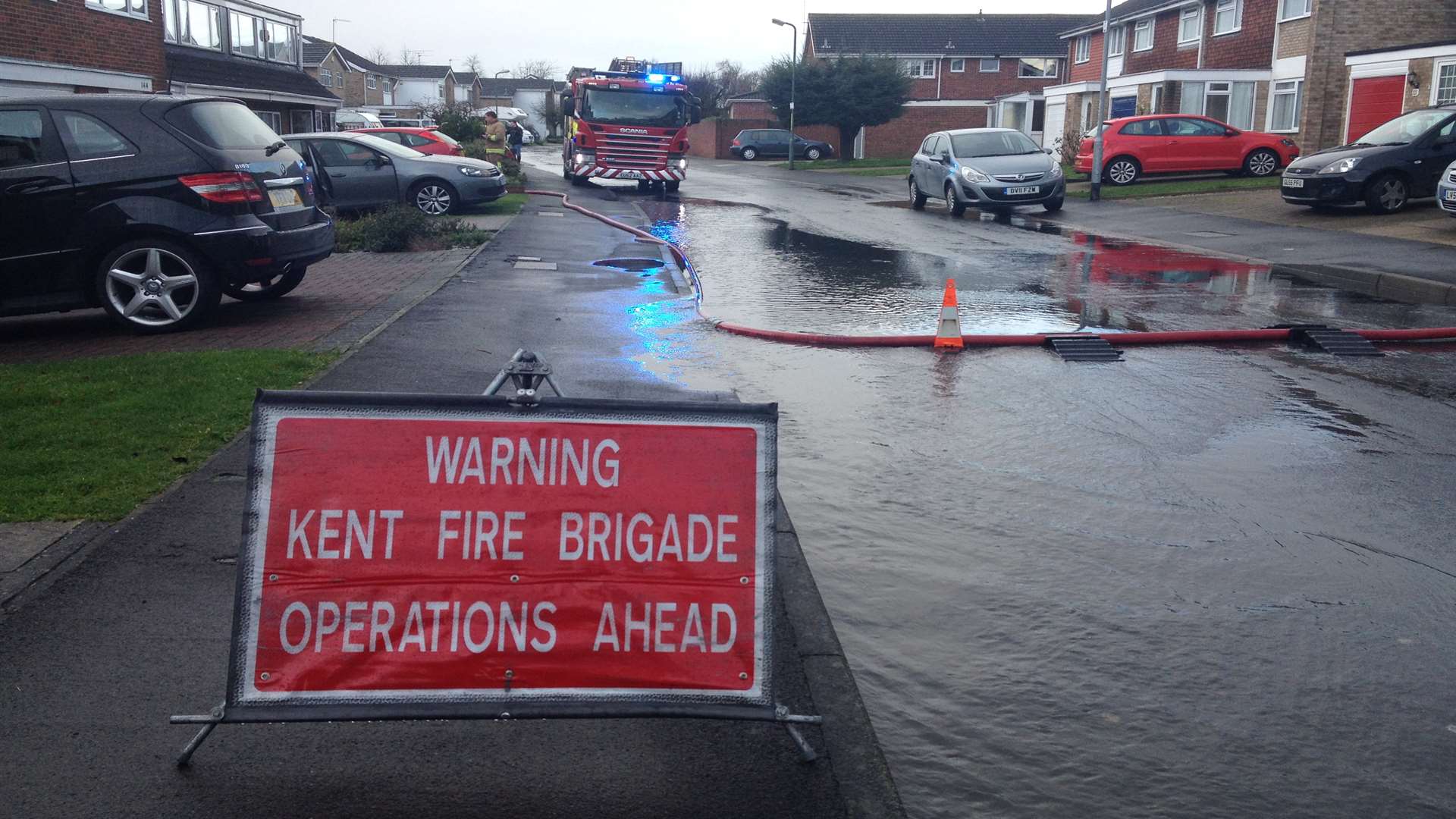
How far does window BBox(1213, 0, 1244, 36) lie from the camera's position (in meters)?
41.6

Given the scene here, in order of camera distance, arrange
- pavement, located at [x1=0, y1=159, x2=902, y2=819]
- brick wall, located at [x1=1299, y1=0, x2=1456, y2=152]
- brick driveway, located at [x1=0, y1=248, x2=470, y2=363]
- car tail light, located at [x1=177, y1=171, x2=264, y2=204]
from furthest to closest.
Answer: brick wall, located at [x1=1299, y1=0, x2=1456, y2=152] < car tail light, located at [x1=177, y1=171, x2=264, y2=204] < brick driveway, located at [x1=0, y1=248, x2=470, y2=363] < pavement, located at [x1=0, y1=159, x2=902, y2=819]

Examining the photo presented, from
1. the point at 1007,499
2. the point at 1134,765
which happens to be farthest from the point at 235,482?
the point at 1134,765

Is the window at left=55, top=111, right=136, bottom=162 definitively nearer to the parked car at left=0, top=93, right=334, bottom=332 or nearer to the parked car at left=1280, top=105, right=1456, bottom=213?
the parked car at left=0, top=93, right=334, bottom=332

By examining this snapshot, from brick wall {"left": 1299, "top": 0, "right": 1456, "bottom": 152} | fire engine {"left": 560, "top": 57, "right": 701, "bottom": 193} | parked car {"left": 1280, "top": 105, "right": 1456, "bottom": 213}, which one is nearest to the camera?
parked car {"left": 1280, "top": 105, "right": 1456, "bottom": 213}

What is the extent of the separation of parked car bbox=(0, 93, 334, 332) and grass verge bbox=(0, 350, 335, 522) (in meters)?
1.23

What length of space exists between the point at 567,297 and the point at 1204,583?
330 inches

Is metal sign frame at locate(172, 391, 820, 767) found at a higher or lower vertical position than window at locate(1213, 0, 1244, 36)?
lower

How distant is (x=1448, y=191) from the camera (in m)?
18.0

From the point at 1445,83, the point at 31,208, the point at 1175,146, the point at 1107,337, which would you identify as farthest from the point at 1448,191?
the point at 31,208

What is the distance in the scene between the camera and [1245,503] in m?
6.22

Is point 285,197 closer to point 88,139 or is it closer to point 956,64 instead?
point 88,139

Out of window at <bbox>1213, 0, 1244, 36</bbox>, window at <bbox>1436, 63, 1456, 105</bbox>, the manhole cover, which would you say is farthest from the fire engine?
window at <bbox>1213, 0, 1244, 36</bbox>

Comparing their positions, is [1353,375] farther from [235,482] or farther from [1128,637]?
[235,482]

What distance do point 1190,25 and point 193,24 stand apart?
32498 millimetres
